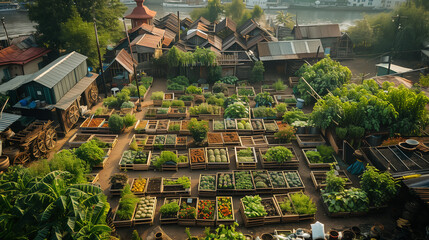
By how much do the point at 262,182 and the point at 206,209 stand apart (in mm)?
3392

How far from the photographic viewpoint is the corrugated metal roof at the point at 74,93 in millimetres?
18328

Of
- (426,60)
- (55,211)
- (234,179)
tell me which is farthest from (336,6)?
(55,211)

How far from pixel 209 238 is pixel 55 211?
495cm

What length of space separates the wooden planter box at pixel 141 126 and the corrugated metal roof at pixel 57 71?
569 cm

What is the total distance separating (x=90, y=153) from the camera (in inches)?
593

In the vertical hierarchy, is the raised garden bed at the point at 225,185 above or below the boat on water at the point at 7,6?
below

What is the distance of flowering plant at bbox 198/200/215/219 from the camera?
12398 mm

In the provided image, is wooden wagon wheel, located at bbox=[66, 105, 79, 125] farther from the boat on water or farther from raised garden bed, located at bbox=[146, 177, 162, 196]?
the boat on water

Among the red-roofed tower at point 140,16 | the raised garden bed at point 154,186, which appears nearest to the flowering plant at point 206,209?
the raised garden bed at point 154,186

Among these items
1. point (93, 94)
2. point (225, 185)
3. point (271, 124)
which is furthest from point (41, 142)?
point (271, 124)

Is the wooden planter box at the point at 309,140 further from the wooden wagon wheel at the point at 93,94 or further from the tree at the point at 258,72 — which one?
the wooden wagon wheel at the point at 93,94

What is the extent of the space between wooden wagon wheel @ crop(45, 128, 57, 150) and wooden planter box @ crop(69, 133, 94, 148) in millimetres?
935

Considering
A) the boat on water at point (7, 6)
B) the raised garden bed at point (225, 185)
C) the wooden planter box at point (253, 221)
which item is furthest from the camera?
the boat on water at point (7, 6)

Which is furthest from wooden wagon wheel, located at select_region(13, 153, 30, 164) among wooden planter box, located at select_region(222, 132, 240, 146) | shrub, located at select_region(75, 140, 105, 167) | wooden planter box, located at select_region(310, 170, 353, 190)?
wooden planter box, located at select_region(310, 170, 353, 190)
